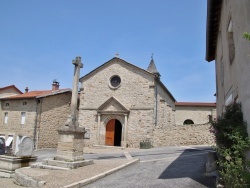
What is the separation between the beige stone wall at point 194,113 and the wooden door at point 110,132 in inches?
417

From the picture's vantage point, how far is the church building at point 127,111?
1875cm

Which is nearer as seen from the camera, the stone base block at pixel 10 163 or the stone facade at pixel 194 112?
the stone base block at pixel 10 163

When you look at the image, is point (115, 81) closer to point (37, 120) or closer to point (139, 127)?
point (139, 127)

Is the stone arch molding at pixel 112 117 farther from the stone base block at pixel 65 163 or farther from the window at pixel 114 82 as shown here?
the stone base block at pixel 65 163

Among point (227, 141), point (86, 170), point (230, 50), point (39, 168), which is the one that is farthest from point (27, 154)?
point (230, 50)

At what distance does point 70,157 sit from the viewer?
27.9 ft

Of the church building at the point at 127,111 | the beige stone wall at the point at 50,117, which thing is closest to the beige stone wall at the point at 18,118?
the beige stone wall at the point at 50,117

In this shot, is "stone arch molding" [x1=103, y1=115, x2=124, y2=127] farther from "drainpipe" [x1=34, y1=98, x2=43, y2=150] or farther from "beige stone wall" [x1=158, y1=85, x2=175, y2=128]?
"drainpipe" [x1=34, y1=98, x2=43, y2=150]

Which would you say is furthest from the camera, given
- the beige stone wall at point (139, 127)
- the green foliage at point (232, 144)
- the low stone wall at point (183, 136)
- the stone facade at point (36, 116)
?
the stone facade at point (36, 116)

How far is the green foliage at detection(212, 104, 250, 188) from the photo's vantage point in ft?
14.2

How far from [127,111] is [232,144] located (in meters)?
14.7

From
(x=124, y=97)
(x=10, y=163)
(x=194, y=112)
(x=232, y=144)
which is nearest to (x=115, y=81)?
(x=124, y=97)

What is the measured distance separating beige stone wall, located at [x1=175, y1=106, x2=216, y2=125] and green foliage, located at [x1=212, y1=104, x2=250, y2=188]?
2267 cm

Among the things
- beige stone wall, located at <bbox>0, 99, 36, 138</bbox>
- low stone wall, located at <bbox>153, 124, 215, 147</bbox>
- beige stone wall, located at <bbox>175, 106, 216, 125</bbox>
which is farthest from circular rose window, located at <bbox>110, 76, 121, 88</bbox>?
beige stone wall, located at <bbox>175, 106, 216, 125</bbox>
